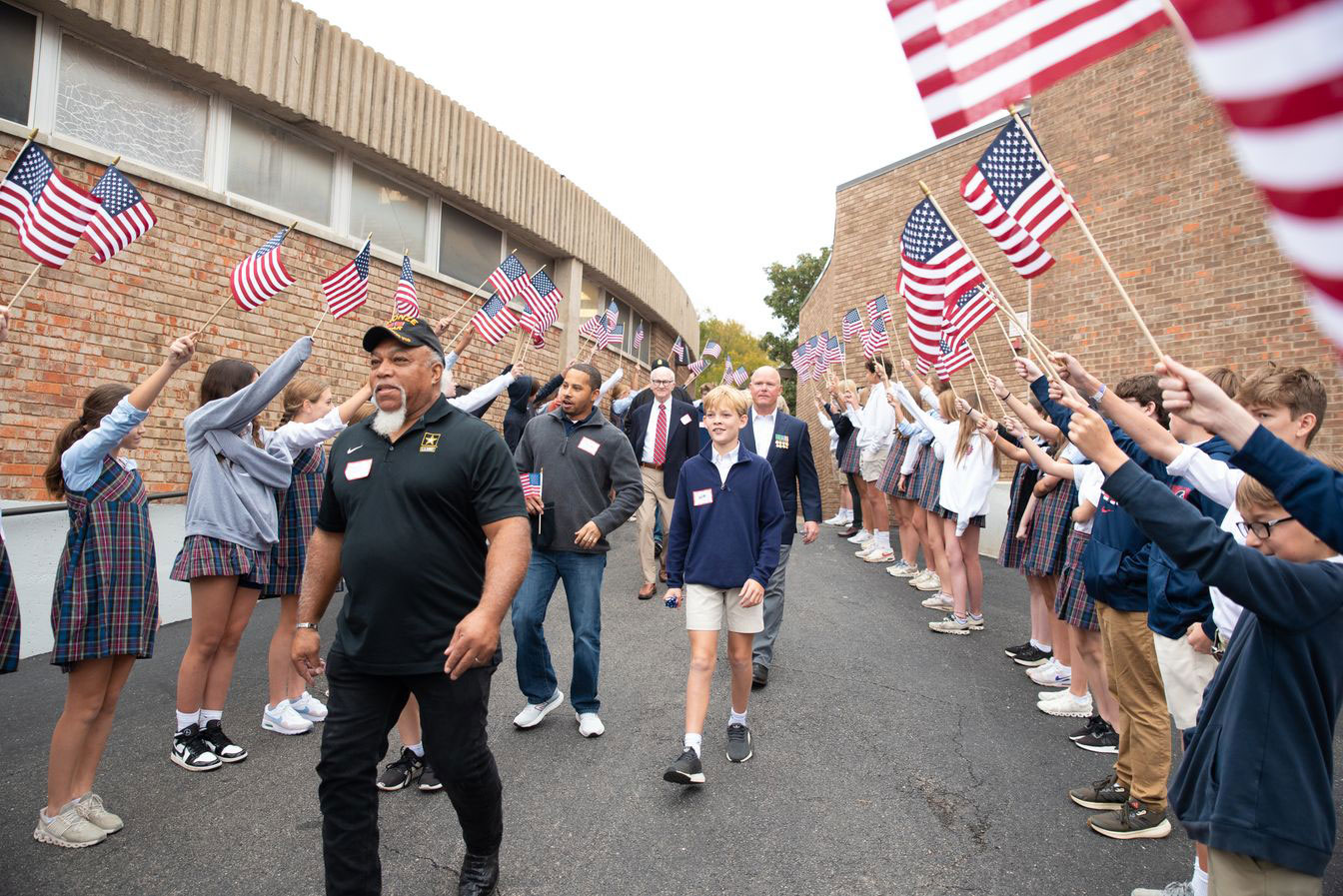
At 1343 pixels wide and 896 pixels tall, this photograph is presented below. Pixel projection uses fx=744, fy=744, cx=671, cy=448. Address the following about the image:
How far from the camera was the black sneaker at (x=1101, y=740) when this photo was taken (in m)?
4.52

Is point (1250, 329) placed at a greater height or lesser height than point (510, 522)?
greater

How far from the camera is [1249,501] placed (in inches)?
88.0

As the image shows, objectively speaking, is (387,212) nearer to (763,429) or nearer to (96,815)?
(763,429)

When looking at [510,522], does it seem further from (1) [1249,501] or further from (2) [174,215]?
(2) [174,215]

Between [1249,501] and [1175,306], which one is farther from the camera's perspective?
[1175,306]

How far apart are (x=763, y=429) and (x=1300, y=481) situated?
415cm

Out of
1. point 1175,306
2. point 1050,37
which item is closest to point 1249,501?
point 1050,37


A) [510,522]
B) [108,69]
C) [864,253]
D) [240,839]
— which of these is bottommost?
[240,839]

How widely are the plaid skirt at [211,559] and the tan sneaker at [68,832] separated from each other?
114cm

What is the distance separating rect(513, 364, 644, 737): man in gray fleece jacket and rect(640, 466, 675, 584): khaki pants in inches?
121

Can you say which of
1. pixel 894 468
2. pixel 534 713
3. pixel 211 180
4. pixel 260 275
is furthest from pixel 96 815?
pixel 894 468

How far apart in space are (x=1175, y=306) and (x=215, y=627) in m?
11.2

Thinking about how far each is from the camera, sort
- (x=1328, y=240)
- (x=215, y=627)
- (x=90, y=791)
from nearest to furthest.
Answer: (x=1328, y=240)
(x=90, y=791)
(x=215, y=627)

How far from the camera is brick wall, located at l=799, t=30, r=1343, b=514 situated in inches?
356
